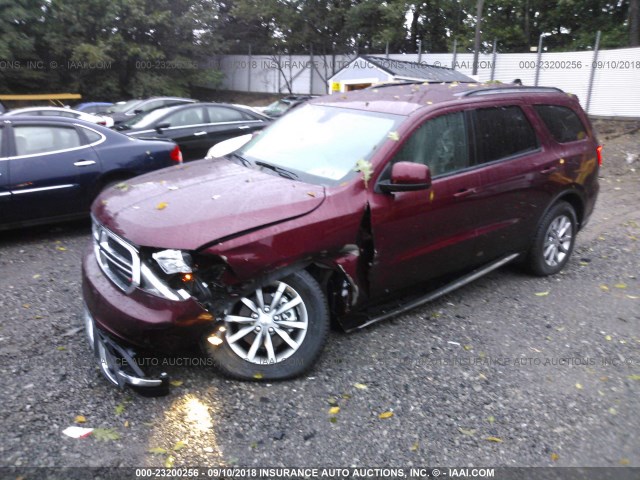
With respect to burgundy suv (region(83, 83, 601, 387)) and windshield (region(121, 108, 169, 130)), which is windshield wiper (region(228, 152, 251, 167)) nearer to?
burgundy suv (region(83, 83, 601, 387))

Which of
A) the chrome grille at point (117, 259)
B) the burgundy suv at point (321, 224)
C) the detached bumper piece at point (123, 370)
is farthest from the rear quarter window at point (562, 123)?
the detached bumper piece at point (123, 370)

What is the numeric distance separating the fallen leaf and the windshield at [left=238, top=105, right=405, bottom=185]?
198 cm

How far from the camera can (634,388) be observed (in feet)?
12.0

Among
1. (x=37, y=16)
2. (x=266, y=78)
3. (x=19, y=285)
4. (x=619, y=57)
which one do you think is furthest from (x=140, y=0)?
(x=19, y=285)

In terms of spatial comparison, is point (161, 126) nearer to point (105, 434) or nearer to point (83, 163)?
point (83, 163)

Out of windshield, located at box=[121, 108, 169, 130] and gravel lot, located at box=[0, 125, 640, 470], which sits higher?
windshield, located at box=[121, 108, 169, 130]

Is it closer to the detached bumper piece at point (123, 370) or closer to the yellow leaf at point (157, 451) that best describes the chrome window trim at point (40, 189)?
the detached bumper piece at point (123, 370)

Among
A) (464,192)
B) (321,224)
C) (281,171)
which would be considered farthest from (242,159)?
(464,192)

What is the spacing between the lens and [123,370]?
3.14m

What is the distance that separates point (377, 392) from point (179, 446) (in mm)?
1236

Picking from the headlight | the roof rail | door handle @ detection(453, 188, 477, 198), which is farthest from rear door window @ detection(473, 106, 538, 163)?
the headlight

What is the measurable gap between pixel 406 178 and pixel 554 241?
2487 mm

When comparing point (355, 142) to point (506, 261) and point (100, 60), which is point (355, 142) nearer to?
point (506, 261)

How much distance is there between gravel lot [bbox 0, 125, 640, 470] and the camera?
9.58 ft
